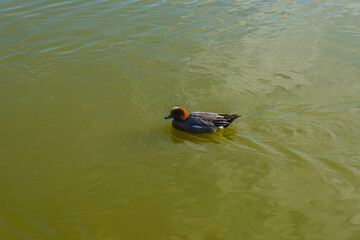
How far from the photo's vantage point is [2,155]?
5.86 m

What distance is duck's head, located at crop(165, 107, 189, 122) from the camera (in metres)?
6.55

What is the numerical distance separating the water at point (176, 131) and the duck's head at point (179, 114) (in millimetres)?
279

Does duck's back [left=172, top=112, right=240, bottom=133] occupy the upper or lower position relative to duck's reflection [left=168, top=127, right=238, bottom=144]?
upper

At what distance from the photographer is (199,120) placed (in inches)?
256

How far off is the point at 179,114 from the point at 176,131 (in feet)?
1.19

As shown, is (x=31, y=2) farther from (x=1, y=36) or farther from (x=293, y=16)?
(x=293, y=16)

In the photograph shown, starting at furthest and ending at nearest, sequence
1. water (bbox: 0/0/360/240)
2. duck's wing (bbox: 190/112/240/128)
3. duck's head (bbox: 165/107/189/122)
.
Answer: duck's head (bbox: 165/107/189/122) < duck's wing (bbox: 190/112/240/128) < water (bbox: 0/0/360/240)

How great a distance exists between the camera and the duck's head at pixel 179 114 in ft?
21.5

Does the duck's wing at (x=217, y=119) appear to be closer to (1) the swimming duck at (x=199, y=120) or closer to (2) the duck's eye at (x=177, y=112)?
(1) the swimming duck at (x=199, y=120)

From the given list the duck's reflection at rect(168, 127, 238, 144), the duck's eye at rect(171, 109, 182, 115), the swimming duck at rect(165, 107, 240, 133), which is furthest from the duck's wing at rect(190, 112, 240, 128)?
the duck's eye at rect(171, 109, 182, 115)

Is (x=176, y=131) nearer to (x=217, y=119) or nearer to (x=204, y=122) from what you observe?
(x=204, y=122)

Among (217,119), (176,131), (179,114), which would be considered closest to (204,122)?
(217,119)

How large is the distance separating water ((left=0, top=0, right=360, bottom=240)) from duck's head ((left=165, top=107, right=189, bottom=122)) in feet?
0.92

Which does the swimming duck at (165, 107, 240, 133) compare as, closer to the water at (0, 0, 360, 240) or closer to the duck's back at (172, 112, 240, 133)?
the duck's back at (172, 112, 240, 133)
